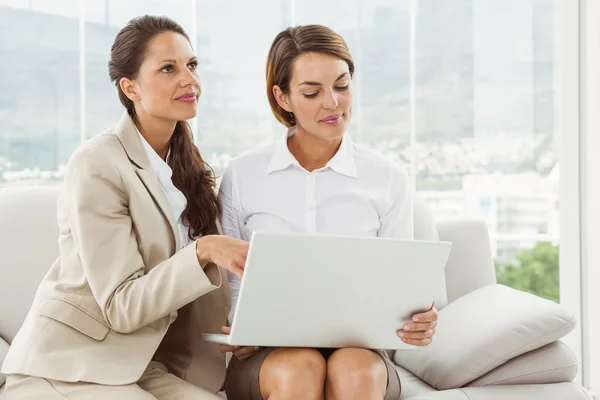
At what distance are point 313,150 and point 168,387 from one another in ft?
2.36

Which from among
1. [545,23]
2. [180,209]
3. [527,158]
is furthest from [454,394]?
[545,23]

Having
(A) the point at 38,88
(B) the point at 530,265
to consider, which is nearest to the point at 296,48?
(B) the point at 530,265

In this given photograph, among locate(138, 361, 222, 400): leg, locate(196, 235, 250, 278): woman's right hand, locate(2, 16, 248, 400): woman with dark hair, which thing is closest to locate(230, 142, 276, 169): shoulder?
locate(2, 16, 248, 400): woman with dark hair

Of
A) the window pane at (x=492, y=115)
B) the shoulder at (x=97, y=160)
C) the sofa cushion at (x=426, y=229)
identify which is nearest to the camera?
the shoulder at (x=97, y=160)

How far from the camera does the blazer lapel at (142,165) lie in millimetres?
1879

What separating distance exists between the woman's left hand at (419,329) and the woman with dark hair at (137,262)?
37cm

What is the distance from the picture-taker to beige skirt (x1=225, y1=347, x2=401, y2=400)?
184 centimetres

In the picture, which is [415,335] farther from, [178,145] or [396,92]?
[396,92]

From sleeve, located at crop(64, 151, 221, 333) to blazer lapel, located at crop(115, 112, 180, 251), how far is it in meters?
0.07

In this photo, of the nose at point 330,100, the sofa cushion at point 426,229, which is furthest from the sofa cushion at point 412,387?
the nose at point 330,100

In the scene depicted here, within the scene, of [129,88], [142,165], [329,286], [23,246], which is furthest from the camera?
[23,246]

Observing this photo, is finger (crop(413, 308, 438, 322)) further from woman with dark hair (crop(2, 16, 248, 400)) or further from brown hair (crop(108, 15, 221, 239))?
brown hair (crop(108, 15, 221, 239))

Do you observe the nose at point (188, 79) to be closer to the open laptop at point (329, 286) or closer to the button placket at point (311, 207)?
the button placket at point (311, 207)

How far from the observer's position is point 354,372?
5.69ft
